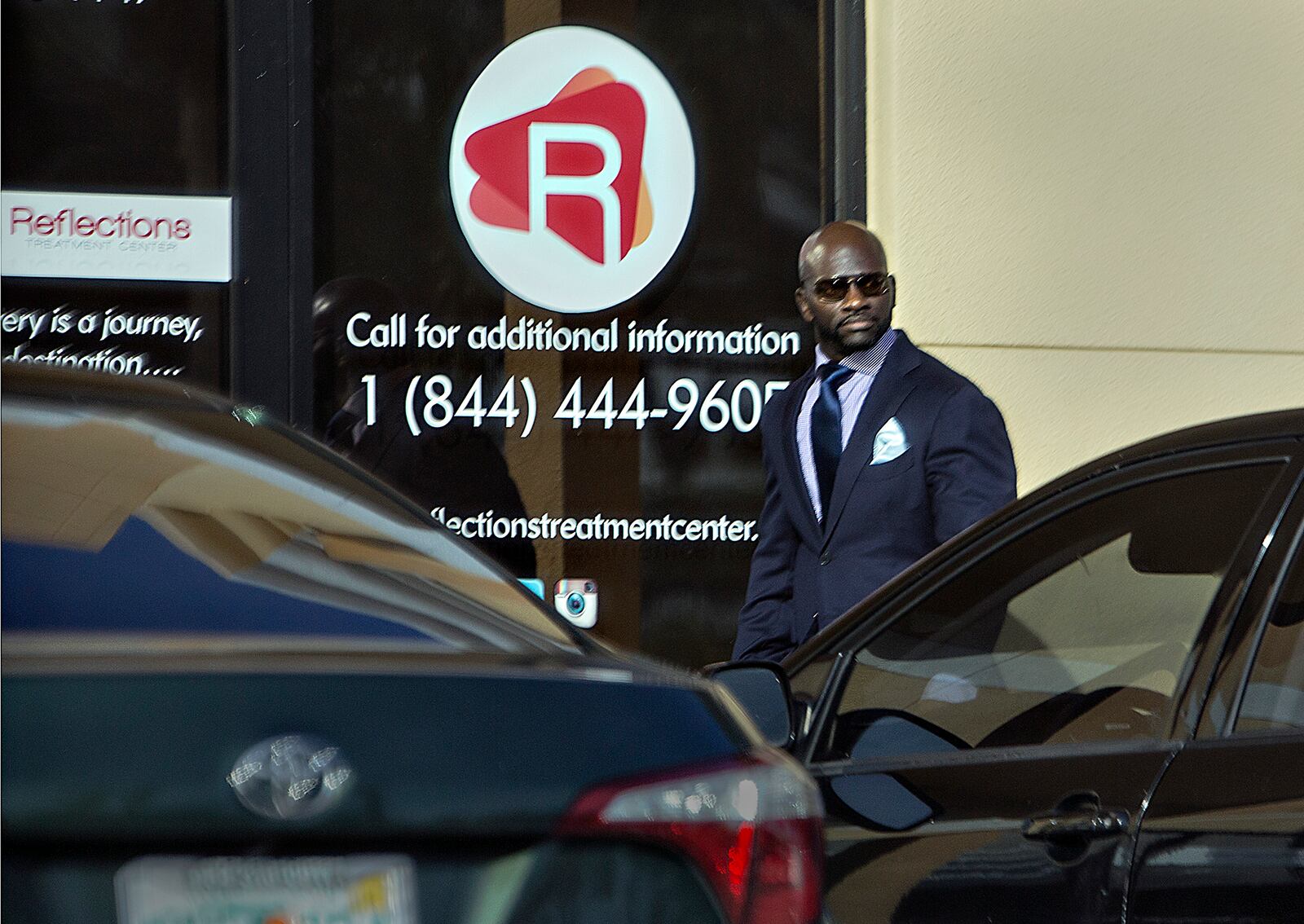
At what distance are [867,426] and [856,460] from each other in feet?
0.30

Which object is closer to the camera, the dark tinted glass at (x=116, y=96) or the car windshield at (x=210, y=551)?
the car windshield at (x=210, y=551)

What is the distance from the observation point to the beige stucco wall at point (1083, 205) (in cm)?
641

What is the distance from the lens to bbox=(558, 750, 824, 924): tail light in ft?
4.97

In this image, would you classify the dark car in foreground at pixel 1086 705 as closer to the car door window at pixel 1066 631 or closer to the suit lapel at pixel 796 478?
the car door window at pixel 1066 631

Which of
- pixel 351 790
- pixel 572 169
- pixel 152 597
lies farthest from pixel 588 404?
pixel 351 790

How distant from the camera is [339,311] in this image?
20.1 feet

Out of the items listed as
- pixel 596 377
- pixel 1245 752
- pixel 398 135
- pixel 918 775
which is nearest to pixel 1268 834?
pixel 1245 752

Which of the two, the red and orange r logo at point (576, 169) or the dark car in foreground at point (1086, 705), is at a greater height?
the red and orange r logo at point (576, 169)

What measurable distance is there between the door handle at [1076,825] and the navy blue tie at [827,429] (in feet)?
6.45

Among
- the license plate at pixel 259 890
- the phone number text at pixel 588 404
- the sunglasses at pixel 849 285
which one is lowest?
the phone number text at pixel 588 404

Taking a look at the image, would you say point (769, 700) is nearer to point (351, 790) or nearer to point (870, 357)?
point (351, 790)

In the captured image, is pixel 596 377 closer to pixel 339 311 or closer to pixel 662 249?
pixel 662 249

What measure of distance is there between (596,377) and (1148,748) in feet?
13.1

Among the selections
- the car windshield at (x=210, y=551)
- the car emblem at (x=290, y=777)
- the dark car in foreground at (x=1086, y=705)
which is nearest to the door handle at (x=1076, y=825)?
the dark car in foreground at (x=1086, y=705)
